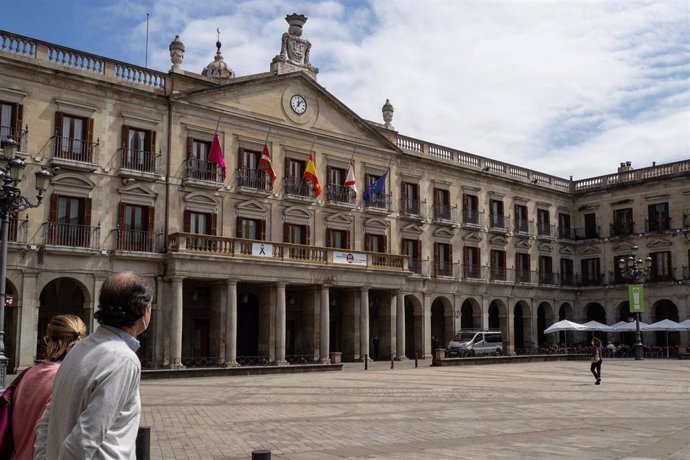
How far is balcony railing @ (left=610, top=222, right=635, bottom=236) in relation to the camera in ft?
180

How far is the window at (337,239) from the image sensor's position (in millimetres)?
41250

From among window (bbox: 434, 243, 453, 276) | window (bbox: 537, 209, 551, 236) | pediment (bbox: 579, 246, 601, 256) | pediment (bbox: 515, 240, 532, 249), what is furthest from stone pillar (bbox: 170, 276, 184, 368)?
pediment (bbox: 579, 246, 601, 256)

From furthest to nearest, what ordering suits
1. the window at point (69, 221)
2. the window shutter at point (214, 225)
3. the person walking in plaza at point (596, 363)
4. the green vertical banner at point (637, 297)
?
the green vertical banner at point (637, 297) → the window shutter at point (214, 225) → the window at point (69, 221) → the person walking in plaza at point (596, 363)

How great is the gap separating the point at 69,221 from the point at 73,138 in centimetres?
366

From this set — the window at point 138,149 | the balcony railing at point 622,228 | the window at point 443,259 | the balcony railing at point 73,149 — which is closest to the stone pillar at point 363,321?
the window at point 443,259

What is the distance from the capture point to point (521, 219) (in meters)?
54.2

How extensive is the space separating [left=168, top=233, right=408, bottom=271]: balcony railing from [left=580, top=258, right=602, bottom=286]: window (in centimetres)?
2304

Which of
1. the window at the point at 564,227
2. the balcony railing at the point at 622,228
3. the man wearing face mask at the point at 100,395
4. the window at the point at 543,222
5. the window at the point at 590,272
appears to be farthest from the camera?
the window at the point at 564,227

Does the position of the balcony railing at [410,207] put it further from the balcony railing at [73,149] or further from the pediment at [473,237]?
the balcony railing at [73,149]

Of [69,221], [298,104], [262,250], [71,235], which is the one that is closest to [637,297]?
[262,250]

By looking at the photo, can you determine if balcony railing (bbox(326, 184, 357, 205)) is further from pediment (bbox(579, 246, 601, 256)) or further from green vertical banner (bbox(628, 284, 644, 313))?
pediment (bbox(579, 246, 601, 256))

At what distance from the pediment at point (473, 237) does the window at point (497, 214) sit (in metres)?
2.02

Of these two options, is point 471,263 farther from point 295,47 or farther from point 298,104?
point 295,47

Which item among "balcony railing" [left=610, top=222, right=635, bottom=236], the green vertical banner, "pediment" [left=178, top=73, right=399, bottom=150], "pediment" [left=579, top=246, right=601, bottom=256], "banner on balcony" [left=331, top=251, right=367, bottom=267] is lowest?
the green vertical banner
